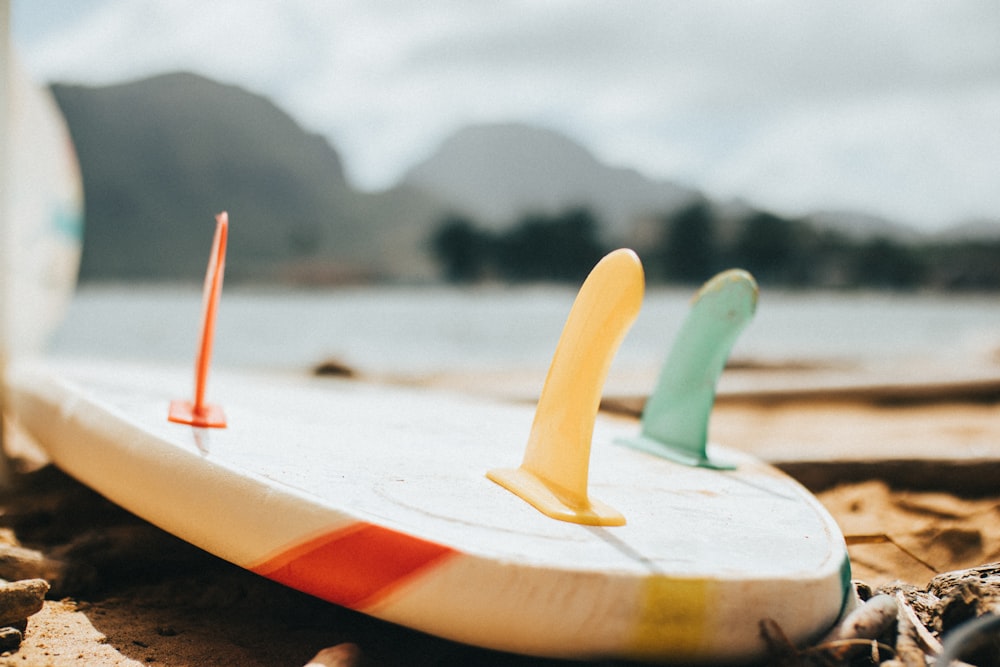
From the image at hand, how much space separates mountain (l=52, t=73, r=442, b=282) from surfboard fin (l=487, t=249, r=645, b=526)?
41.5m

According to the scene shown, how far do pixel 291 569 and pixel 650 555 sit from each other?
57 cm

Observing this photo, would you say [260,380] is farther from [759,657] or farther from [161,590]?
[759,657]

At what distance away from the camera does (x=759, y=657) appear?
3.55 ft

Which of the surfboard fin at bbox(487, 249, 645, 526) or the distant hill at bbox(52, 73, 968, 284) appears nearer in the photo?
the surfboard fin at bbox(487, 249, 645, 526)

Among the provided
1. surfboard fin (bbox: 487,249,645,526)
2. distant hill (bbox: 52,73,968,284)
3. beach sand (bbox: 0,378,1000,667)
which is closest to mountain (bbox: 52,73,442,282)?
distant hill (bbox: 52,73,968,284)

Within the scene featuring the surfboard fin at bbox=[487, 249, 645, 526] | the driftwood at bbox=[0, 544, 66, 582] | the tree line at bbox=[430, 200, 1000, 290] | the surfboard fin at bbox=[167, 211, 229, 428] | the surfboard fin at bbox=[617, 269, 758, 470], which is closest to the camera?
the surfboard fin at bbox=[487, 249, 645, 526]

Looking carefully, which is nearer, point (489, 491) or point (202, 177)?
point (489, 491)

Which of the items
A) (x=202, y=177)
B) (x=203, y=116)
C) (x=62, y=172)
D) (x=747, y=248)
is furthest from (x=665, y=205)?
(x=62, y=172)

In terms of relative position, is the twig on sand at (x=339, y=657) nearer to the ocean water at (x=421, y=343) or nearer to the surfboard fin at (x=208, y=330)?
the surfboard fin at (x=208, y=330)

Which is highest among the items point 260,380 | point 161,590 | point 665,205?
point 665,205

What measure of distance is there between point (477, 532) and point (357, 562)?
7.4 inches

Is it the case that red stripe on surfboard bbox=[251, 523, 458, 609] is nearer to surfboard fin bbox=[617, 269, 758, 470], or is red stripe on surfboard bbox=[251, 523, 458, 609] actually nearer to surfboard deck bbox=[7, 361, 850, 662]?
surfboard deck bbox=[7, 361, 850, 662]

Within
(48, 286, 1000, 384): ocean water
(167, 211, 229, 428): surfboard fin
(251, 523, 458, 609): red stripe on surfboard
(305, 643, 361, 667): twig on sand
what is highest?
(167, 211, 229, 428): surfboard fin

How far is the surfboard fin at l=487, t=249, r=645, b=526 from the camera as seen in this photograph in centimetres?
125
